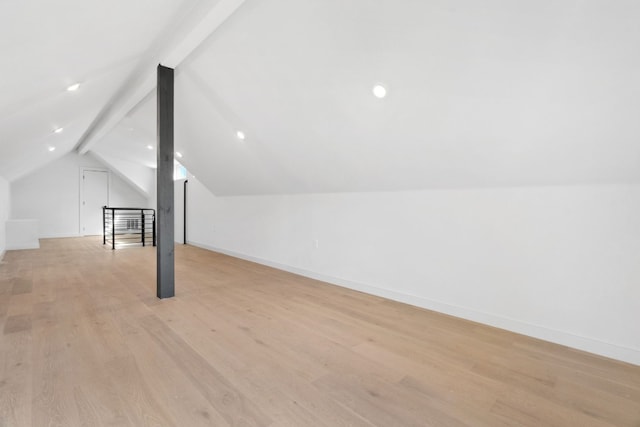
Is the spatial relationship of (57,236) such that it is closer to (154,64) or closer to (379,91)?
(154,64)

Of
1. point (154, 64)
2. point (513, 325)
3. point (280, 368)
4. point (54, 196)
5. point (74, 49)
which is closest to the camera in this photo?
point (280, 368)

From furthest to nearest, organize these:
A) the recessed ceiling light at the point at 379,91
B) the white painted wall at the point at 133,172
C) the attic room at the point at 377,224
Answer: the white painted wall at the point at 133,172, the recessed ceiling light at the point at 379,91, the attic room at the point at 377,224

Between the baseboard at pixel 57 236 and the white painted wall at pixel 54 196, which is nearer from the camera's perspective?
the white painted wall at pixel 54 196

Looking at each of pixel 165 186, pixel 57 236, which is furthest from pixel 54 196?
pixel 165 186

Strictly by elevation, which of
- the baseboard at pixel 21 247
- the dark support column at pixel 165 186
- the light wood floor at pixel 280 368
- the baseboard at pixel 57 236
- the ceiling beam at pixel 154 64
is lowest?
the light wood floor at pixel 280 368

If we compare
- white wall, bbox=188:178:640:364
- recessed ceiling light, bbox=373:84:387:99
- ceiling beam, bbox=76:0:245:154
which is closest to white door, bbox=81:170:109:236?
ceiling beam, bbox=76:0:245:154

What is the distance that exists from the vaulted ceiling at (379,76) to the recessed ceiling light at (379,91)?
5cm

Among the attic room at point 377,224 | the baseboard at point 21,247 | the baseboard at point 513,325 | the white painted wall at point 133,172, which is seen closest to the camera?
the attic room at point 377,224

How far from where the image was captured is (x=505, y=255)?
2.47m

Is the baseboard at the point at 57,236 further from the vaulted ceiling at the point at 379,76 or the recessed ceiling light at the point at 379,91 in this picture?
the recessed ceiling light at the point at 379,91

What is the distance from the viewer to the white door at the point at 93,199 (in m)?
8.94

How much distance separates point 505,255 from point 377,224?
126 cm

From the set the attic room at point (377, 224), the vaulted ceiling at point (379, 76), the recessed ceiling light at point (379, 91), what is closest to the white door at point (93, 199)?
the attic room at point (377, 224)

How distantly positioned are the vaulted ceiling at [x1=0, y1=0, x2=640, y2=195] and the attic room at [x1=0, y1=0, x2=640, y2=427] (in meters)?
0.01
